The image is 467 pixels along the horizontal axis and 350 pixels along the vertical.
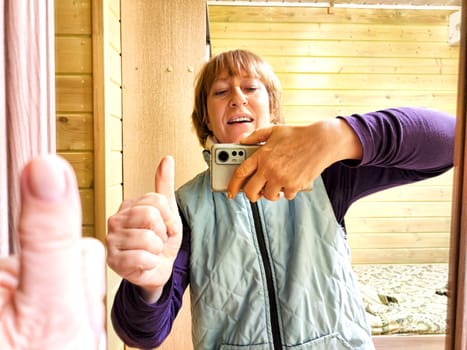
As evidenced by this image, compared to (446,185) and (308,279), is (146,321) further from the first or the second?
(446,185)

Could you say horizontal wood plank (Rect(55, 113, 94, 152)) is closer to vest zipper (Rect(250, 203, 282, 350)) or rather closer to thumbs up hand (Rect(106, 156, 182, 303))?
vest zipper (Rect(250, 203, 282, 350))

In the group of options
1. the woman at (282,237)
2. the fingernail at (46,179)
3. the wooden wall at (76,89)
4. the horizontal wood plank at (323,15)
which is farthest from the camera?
the horizontal wood plank at (323,15)

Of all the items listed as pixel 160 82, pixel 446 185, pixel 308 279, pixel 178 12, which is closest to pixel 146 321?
pixel 308 279

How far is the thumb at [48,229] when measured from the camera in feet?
0.34

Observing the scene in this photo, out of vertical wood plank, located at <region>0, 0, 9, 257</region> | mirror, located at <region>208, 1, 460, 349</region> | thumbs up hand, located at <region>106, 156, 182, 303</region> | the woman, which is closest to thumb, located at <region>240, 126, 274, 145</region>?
the woman

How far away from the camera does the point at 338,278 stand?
0.59 metres

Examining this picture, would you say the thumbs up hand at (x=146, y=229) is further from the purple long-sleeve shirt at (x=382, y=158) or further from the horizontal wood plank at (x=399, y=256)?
the horizontal wood plank at (x=399, y=256)

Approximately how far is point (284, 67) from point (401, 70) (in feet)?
2.55

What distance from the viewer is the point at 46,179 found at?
102 mm

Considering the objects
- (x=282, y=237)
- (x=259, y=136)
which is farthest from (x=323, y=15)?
(x=259, y=136)

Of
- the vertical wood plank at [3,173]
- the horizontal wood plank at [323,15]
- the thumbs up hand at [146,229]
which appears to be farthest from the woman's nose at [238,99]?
the horizontal wood plank at [323,15]

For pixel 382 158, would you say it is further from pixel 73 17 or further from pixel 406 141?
pixel 73 17

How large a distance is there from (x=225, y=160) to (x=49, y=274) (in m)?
0.36

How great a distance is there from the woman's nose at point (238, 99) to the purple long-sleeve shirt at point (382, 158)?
0.29 meters
